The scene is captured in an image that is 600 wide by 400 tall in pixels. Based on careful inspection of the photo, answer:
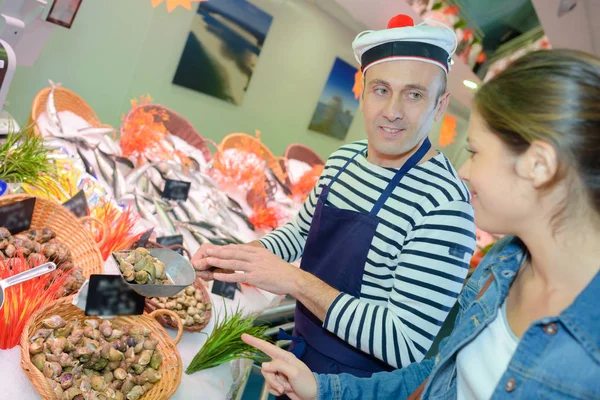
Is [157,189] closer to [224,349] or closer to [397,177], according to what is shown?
[224,349]

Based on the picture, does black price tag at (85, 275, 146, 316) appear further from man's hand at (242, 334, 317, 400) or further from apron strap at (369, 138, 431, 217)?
apron strap at (369, 138, 431, 217)

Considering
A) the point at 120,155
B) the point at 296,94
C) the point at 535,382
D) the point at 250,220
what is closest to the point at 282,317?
the point at 250,220

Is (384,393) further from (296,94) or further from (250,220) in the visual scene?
(296,94)

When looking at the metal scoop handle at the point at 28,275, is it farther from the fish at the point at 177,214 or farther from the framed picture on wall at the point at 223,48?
the framed picture on wall at the point at 223,48

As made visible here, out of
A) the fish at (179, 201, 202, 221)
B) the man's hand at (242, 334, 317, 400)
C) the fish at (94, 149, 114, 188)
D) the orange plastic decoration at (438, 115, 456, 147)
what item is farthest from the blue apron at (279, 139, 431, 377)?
the orange plastic decoration at (438, 115, 456, 147)

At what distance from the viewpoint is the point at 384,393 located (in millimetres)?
1373

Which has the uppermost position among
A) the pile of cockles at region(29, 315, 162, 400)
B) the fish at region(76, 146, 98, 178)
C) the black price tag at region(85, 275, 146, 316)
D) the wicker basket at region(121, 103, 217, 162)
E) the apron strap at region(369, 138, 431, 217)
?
the apron strap at region(369, 138, 431, 217)

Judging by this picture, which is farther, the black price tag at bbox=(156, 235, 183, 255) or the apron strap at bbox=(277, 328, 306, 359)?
the black price tag at bbox=(156, 235, 183, 255)

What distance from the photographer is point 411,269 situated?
1.49 m

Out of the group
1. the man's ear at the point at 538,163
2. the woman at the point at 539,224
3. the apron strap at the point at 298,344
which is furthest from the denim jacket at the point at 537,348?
the apron strap at the point at 298,344

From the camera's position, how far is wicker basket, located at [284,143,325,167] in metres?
4.56

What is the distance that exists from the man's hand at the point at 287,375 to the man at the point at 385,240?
22 cm

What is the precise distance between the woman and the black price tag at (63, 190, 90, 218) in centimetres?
158

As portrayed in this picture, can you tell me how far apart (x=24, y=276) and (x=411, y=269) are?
1151 millimetres
